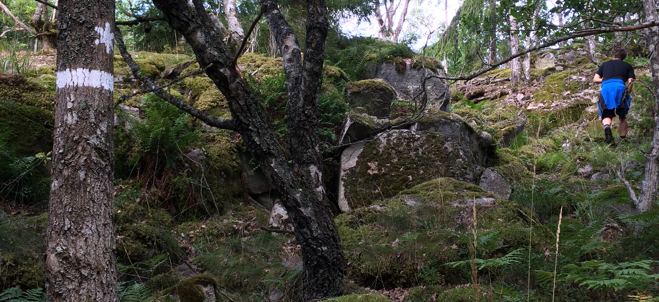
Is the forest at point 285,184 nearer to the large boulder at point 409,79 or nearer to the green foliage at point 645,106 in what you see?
the green foliage at point 645,106

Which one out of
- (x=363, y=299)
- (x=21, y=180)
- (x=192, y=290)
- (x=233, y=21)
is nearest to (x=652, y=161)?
(x=363, y=299)

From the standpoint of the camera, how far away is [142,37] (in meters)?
10.2

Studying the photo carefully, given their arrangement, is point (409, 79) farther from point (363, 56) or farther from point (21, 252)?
point (21, 252)

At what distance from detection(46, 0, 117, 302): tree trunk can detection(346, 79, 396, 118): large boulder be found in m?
5.72

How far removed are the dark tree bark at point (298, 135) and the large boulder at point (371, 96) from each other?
434 cm

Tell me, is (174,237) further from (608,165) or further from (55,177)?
(608,165)

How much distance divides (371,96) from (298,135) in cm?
478

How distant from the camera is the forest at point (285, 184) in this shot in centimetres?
254

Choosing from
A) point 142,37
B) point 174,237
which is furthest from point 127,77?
point 174,237

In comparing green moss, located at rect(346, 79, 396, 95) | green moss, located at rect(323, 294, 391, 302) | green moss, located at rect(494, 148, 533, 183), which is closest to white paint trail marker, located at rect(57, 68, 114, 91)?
green moss, located at rect(323, 294, 391, 302)

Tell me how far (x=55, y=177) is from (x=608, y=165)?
8.46 meters

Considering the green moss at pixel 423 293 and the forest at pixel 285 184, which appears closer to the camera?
the forest at pixel 285 184

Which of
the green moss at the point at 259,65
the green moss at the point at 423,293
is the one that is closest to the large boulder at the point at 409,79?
the green moss at the point at 259,65

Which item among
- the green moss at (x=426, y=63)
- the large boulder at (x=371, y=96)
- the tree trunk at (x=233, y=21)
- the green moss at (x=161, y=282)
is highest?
the tree trunk at (x=233, y=21)
